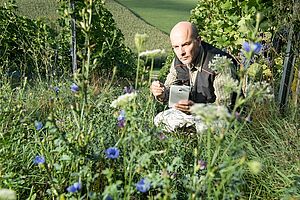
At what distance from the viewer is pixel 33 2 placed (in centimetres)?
1309

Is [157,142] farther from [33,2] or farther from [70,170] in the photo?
[33,2]

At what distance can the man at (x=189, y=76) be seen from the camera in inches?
140

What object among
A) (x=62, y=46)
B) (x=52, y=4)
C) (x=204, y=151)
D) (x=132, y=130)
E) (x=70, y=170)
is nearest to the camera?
(x=132, y=130)

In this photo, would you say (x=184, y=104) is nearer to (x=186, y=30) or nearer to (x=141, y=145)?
(x=186, y=30)

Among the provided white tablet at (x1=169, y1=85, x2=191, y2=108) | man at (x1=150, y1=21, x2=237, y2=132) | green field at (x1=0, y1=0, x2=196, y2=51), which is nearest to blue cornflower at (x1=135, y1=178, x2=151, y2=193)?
man at (x1=150, y1=21, x2=237, y2=132)

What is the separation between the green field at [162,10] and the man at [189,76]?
8.95 metres

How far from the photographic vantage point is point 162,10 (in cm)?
1586

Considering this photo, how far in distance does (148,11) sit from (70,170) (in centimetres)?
1339

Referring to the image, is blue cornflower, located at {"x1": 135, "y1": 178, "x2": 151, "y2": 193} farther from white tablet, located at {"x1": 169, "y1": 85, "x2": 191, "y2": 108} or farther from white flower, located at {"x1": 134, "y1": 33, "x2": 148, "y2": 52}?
white tablet, located at {"x1": 169, "y1": 85, "x2": 191, "y2": 108}

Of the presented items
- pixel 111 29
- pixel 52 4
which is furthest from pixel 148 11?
pixel 111 29

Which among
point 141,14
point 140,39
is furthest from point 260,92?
point 141,14

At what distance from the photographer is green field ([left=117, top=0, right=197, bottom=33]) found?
13.8 metres

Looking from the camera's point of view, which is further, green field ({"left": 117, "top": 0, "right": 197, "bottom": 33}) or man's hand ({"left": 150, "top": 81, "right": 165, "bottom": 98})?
green field ({"left": 117, "top": 0, "right": 197, "bottom": 33})

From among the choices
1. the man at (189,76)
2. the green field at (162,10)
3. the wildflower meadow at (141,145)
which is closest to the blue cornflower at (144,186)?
the wildflower meadow at (141,145)
